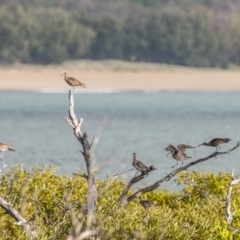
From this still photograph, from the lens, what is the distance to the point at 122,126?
46.2 m

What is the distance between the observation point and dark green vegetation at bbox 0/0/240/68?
273 ft

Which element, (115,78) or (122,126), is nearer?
(122,126)

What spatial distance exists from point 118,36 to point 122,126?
43.8m

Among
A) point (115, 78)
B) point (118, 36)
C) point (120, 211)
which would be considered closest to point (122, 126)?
point (115, 78)

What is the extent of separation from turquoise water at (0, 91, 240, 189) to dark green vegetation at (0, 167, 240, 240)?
45.7 inches

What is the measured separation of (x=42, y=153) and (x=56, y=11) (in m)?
64.7

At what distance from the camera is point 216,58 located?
297 ft

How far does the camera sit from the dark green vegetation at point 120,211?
24.8ft

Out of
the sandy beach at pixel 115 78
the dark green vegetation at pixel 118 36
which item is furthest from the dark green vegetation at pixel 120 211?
the dark green vegetation at pixel 118 36

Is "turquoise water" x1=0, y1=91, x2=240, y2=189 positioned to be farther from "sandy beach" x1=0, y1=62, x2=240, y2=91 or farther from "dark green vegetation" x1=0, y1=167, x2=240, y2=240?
"dark green vegetation" x1=0, y1=167, x2=240, y2=240

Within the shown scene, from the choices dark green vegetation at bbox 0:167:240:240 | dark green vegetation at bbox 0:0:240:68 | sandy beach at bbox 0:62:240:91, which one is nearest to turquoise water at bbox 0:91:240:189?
sandy beach at bbox 0:62:240:91

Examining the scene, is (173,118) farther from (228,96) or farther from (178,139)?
(228,96)

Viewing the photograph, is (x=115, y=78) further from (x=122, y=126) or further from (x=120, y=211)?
(x=120, y=211)

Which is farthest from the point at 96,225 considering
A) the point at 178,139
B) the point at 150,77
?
the point at 150,77
